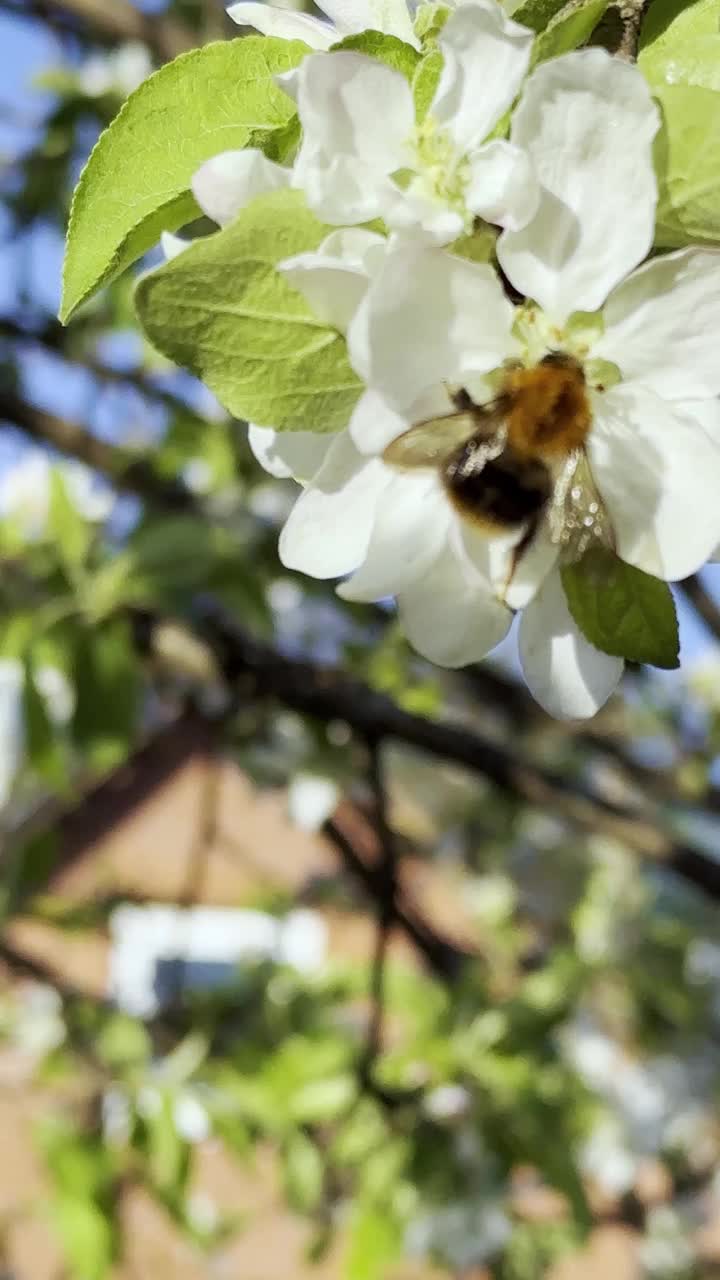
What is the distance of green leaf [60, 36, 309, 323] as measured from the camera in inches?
13.6

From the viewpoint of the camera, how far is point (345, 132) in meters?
0.33

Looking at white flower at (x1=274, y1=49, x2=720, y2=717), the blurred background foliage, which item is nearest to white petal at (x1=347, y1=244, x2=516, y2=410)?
white flower at (x1=274, y1=49, x2=720, y2=717)

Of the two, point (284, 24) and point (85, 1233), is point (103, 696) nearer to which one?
point (85, 1233)

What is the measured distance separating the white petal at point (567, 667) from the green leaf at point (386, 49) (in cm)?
16

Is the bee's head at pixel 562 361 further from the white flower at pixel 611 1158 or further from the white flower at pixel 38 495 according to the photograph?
the white flower at pixel 611 1158

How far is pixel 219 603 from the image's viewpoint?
1.55m

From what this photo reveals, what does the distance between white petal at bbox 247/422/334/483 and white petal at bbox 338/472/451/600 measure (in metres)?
0.03

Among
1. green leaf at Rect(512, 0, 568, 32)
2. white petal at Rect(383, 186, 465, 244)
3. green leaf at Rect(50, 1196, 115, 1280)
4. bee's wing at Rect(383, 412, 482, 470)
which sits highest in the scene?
green leaf at Rect(512, 0, 568, 32)

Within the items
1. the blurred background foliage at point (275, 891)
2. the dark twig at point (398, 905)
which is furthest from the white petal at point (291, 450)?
the dark twig at point (398, 905)

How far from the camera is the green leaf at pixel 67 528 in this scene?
126 cm

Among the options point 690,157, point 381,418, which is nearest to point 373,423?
point 381,418

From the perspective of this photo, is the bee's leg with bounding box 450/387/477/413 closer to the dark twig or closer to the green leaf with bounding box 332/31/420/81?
the green leaf with bounding box 332/31/420/81

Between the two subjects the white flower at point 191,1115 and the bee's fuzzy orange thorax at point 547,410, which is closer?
the bee's fuzzy orange thorax at point 547,410

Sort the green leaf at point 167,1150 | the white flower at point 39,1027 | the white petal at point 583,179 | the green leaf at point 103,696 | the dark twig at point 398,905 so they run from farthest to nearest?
the white flower at point 39,1027 → the dark twig at point 398,905 → the green leaf at point 167,1150 → the green leaf at point 103,696 → the white petal at point 583,179
